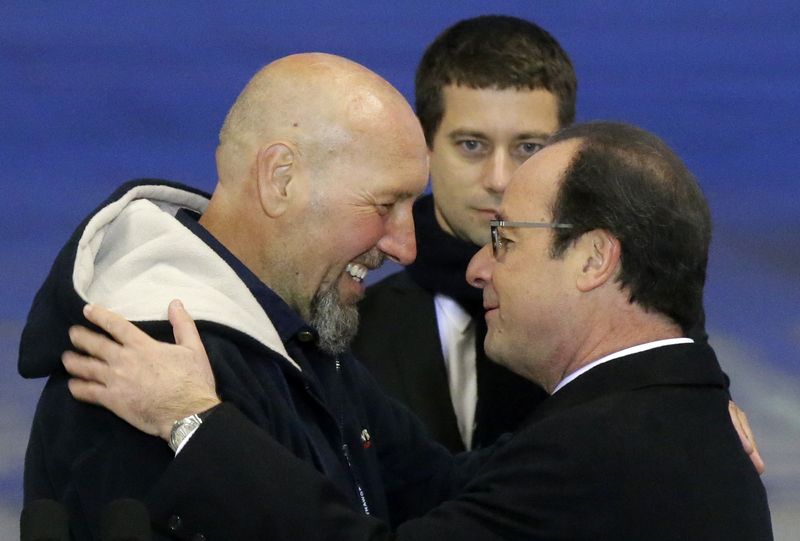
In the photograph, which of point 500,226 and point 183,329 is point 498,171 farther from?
point 183,329

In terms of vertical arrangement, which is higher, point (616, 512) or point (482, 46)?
point (482, 46)

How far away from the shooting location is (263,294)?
238 cm

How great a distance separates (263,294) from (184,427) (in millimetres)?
300

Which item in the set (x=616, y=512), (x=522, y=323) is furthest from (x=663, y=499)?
(x=522, y=323)

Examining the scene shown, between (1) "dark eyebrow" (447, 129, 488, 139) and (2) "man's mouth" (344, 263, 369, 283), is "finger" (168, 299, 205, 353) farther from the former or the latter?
(1) "dark eyebrow" (447, 129, 488, 139)

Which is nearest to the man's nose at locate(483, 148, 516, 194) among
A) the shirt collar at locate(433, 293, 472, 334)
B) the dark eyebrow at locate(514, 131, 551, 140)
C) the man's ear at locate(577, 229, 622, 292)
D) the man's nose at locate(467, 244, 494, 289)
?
the dark eyebrow at locate(514, 131, 551, 140)

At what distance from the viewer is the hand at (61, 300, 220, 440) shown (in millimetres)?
2135

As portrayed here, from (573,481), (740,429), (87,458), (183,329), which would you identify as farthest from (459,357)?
(87,458)

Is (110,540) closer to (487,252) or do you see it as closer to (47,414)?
(47,414)

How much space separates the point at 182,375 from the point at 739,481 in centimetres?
78

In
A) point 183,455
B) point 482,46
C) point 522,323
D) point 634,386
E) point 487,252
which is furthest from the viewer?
point 482,46

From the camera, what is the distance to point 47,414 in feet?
7.34

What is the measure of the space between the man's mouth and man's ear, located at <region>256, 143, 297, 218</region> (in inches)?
7.0

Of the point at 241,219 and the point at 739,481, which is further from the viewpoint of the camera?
the point at 241,219
